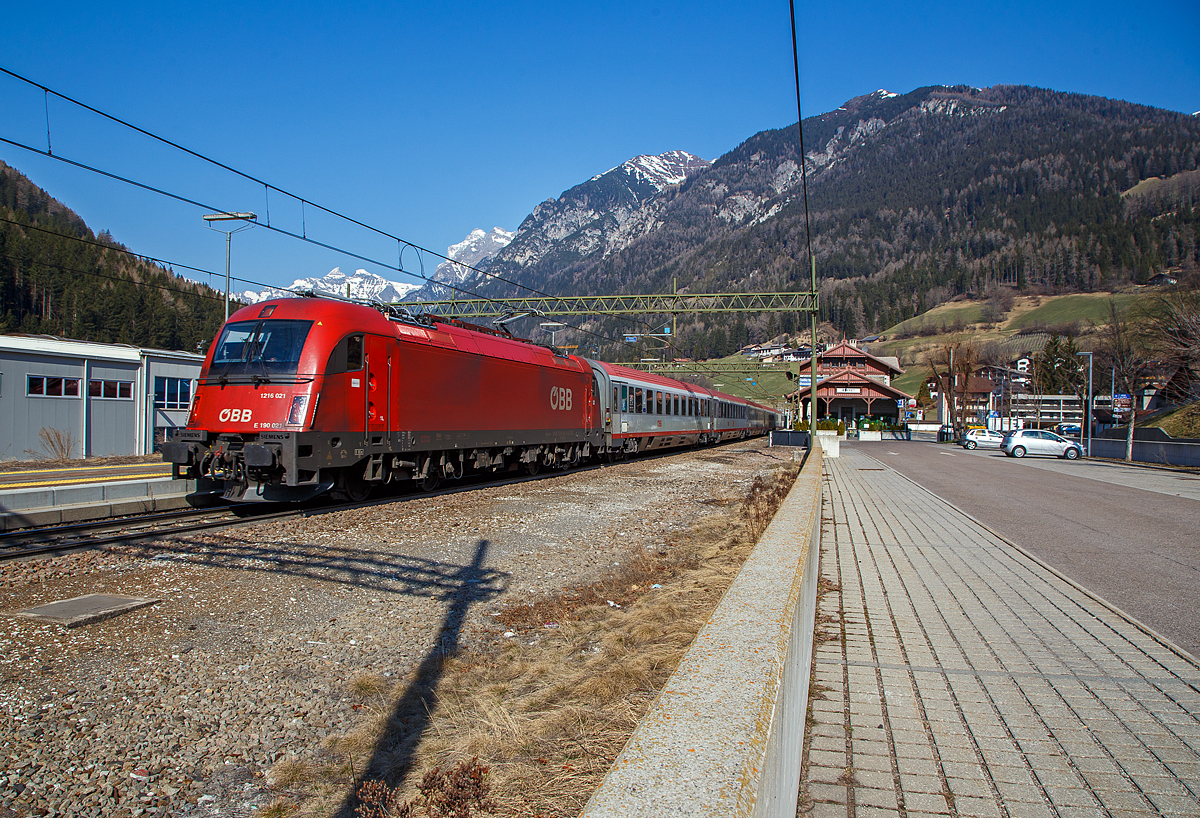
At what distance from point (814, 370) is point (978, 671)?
28333 millimetres

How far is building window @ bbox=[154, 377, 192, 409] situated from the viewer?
28.8m

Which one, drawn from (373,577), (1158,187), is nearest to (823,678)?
(373,577)

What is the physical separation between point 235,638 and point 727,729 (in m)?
4.49

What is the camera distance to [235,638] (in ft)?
16.6

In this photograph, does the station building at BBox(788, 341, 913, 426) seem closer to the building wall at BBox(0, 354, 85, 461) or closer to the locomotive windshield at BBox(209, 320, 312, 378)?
the building wall at BBox(0, 354, 85, 461)

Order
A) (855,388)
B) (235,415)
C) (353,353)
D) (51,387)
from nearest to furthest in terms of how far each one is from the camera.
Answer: (235,415)
(353,353)
(51,387)
(855,388)

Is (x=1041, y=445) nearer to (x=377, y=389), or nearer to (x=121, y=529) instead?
(x=377, y=389)

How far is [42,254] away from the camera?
84.9 m

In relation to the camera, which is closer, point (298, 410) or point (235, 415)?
point (298, 410)

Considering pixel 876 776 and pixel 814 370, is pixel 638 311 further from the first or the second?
pixel 876 776

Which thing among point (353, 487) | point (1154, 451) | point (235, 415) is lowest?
point (1154, 451)

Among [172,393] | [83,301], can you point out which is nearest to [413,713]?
[172,393]

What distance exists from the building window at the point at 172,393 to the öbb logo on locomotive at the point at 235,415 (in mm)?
21510

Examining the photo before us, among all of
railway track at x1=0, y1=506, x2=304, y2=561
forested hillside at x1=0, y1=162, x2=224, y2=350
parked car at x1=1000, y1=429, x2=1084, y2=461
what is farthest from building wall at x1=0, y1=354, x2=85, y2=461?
forested hillside at x1=0, y1=162, x2=224, y2=350
